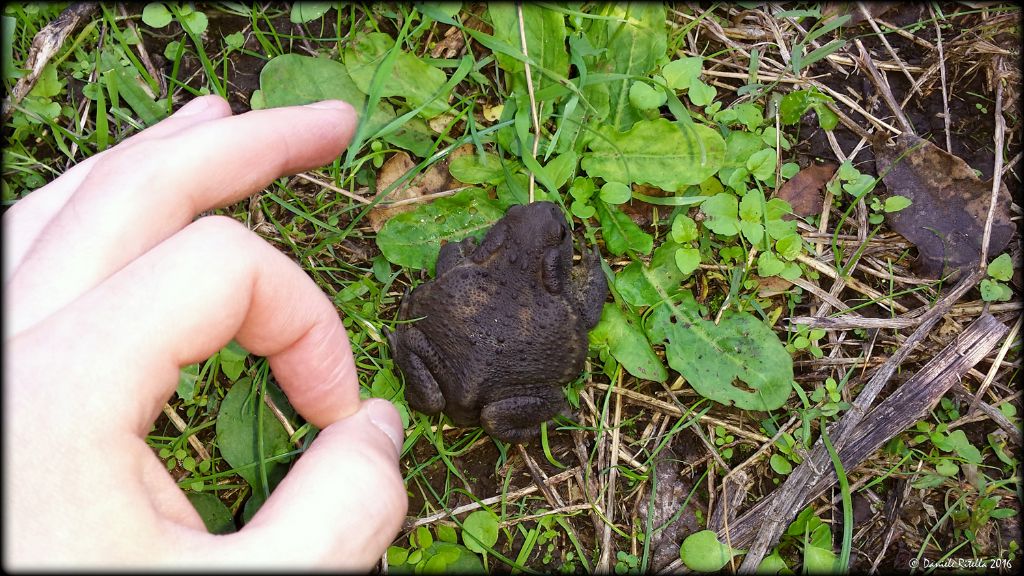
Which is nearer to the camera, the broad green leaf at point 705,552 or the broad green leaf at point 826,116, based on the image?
the broad green leaf at point 705,552

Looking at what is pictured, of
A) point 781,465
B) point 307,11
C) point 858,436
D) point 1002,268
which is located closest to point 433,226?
point 307,11

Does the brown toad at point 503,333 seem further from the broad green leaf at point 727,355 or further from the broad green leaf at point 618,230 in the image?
the broad green leaf at point 727,355

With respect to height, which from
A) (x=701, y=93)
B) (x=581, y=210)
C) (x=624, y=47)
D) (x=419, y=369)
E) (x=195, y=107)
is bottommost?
(x=419, y=369)

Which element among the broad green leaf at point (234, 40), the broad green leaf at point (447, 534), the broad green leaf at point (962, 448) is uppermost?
the broad green leaf at point (234, 40)


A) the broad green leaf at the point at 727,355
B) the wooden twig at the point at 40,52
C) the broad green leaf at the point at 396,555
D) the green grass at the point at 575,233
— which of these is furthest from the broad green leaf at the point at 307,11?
the broad green leaf at the point at 396,555

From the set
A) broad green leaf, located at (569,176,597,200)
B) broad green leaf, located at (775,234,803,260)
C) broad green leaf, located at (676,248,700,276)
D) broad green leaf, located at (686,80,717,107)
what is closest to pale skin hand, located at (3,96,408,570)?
broad green leaf, located at (569,176,597,200)

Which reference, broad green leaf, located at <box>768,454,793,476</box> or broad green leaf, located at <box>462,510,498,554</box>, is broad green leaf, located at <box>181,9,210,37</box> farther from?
broad green leaf, located at <box>768,454,793,476</box>

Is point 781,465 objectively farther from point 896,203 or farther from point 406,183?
point 406,183
